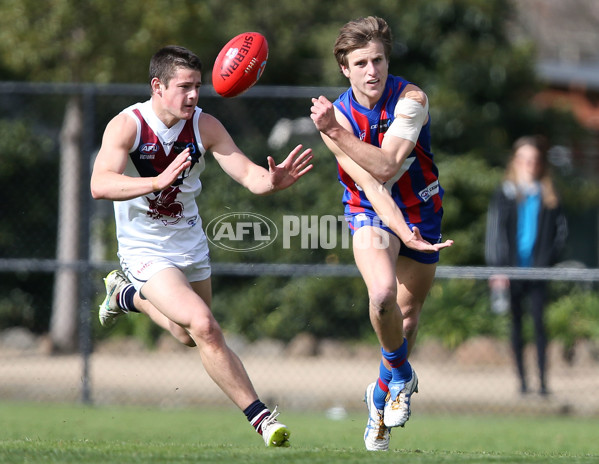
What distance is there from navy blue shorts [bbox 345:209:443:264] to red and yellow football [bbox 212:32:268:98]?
0.98 m

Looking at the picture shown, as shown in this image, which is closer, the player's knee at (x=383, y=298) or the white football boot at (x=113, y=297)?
the player's knee at (x=383, y=298)

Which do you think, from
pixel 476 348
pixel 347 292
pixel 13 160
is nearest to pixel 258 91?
pixel 347 292

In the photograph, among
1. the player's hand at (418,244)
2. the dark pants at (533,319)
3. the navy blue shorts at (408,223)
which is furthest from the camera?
the dark pants at (533,319)

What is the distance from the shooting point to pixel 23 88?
916cm

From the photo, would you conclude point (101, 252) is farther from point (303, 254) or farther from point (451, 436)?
point (451, 436)

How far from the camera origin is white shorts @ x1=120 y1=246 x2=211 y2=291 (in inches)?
223

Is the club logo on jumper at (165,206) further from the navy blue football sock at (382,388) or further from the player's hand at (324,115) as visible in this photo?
the navy blue football sock at (382,388)

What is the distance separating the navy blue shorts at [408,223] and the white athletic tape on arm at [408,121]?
0.51 metres

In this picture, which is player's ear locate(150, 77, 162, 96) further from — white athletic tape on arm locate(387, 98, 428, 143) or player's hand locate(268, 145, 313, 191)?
white athletic tape on arm locate(387, 98, 428, 143)

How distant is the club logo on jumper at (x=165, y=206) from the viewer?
5801 millimetres

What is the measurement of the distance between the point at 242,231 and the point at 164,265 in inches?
155

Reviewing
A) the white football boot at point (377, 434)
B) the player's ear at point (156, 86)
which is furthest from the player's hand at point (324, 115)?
the white football boot at point (377, 434)

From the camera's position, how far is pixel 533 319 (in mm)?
9258

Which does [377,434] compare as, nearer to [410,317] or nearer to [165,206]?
[410,317]
